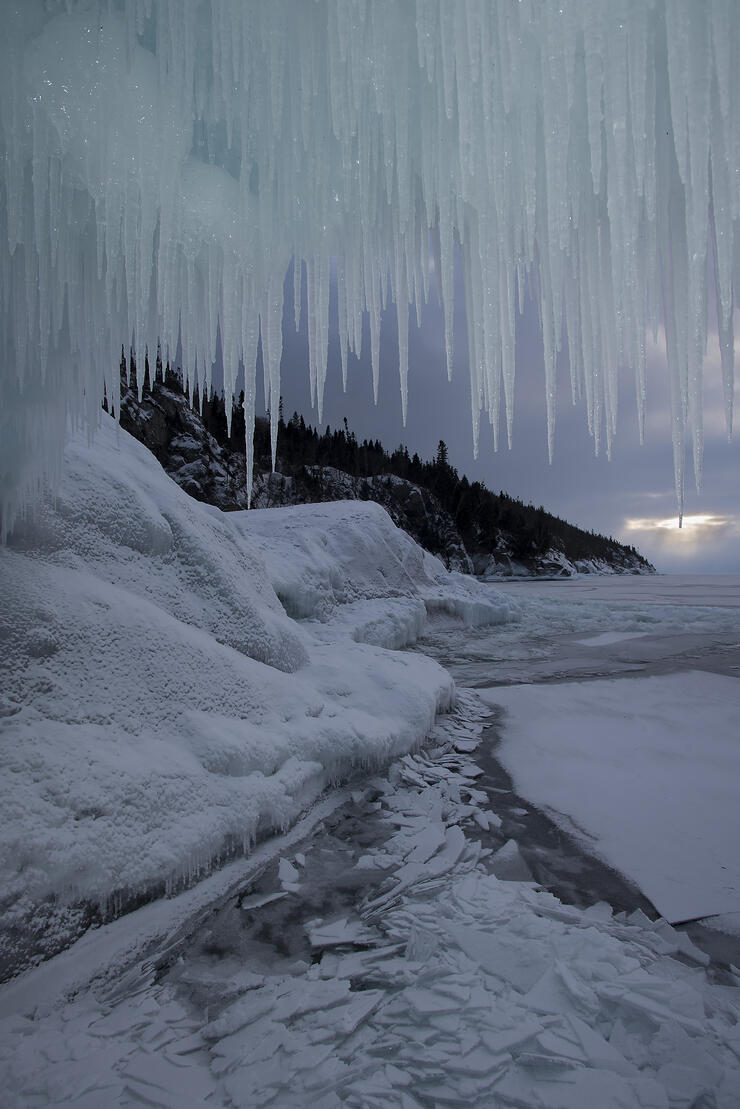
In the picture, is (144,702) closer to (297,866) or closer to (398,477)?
(297,866)

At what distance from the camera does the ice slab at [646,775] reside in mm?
2967

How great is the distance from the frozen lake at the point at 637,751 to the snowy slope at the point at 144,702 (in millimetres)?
1388

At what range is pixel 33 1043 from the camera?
1.84m

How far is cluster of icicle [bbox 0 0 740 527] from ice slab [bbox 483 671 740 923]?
2395 millimetres

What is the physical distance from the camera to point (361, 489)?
69.8m

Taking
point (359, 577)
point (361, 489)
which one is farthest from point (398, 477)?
point (359, 577)

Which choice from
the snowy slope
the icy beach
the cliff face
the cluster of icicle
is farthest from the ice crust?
the cliff face

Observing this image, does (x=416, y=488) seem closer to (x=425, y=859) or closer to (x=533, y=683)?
(x=533, y=683)

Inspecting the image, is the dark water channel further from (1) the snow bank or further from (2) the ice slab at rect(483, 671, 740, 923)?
(1) the snow bank

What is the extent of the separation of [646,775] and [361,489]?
2616 inches

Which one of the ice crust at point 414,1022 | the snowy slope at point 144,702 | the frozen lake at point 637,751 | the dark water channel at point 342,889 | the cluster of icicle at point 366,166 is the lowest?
the frozen lake at point 637,751

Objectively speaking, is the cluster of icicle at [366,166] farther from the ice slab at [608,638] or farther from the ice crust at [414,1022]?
the ice slab at [608,638]

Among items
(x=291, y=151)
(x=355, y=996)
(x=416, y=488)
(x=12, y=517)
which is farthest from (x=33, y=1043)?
(x=416, y=488)

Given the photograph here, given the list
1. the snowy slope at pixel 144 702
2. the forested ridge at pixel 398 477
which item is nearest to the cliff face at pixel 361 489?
the forested ridge at pixel 398 477
